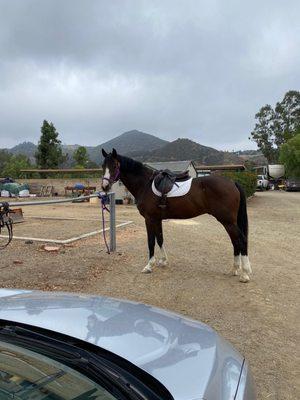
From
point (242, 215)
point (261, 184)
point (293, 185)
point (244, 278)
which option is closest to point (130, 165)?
point (242, 215)

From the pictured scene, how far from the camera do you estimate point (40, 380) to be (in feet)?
4.86

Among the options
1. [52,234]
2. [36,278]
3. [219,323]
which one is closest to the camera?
[219,323]

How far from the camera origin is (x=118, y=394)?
1443 mm

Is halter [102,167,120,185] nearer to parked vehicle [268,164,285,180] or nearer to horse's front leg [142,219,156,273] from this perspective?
horse's front leg [142,219,156,273]

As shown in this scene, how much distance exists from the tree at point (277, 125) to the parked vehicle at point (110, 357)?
6775 cm

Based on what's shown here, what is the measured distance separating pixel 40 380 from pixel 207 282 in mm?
5010

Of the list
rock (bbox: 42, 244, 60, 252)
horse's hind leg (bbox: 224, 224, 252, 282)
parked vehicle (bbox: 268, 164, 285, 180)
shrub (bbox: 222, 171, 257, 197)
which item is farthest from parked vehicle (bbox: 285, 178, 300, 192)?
horse's hind leg (bbox: 224, 224, 252, 282)

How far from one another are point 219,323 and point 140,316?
2.61 metres

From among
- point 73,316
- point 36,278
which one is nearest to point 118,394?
point 73,316

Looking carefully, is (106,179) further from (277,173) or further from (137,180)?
(277,173)

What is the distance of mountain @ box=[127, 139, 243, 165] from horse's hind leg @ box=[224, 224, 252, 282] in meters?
99.1

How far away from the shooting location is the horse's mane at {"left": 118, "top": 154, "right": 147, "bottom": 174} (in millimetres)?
7223

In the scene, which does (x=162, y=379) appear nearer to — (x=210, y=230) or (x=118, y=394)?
(x=118, y=394)

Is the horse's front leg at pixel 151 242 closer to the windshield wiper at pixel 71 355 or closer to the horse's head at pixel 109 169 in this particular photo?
the horse's head at pixel 109 169
